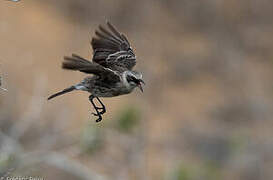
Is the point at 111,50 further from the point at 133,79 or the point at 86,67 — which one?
the point at 86,67

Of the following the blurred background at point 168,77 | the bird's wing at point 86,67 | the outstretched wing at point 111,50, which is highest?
the bird's wing at point 86,67

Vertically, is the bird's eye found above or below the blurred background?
above

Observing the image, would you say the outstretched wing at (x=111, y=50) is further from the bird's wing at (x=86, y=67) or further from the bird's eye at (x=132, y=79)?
the bird's wing at (x=86, y=67)

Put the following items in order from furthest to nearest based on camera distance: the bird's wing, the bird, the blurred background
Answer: the blurred background, the bird, the bird's wing

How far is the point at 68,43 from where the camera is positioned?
15289mm

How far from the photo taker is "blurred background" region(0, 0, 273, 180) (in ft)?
45.2

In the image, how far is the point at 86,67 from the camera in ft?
16.9

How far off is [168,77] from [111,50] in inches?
392

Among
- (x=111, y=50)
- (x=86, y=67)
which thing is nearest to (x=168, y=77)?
(x=111, y=50)

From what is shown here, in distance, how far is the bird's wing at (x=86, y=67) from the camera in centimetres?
502

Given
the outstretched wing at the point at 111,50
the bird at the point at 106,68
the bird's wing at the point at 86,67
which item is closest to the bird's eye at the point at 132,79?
the bird at the point at 106,68

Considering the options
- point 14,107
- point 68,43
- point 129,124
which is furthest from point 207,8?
point 129,124

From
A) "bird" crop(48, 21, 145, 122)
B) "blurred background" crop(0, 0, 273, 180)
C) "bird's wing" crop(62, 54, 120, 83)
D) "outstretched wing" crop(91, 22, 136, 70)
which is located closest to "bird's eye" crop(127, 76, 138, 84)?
"bird" crop(48, 21, 145, 122)

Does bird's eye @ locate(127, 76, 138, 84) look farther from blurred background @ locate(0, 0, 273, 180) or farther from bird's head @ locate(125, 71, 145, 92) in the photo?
blurred background @ locate(0, 0, 273, 180)
